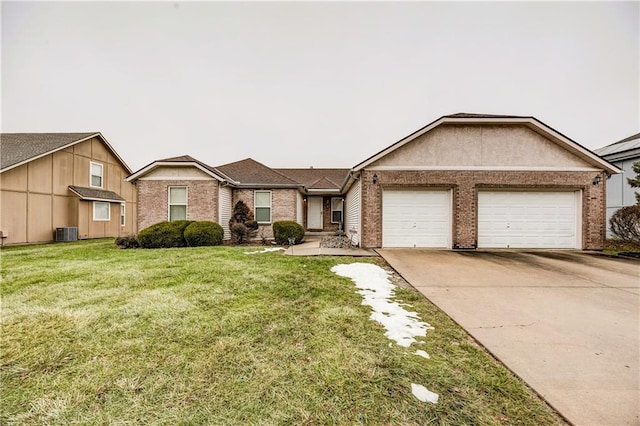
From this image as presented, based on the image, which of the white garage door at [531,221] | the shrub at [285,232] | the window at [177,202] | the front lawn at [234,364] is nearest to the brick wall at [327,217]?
the shrub at [285,232]

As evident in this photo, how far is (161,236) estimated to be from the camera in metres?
11.0

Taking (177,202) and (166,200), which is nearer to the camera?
(166,200)

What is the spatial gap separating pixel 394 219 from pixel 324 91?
12793mm

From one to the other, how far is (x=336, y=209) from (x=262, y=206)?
21.7 ft

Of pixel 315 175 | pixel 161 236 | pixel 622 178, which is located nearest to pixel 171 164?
pixel 161 236

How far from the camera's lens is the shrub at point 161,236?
10.9 meters

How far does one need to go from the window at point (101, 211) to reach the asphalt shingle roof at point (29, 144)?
12.4 feet

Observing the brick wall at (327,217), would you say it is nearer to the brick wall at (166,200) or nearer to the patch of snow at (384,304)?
the brick wall at (166,200)

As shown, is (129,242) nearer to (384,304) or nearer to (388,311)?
(384,304)

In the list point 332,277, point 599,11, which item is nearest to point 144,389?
point 332,277

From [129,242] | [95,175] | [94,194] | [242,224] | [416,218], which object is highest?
[95,175]

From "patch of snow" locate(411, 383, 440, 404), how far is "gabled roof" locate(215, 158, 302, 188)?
12.2 metres

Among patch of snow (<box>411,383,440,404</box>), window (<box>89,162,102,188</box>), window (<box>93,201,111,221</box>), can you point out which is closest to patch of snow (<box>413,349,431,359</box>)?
patch of snow (<box>411,383,440,404</box>)

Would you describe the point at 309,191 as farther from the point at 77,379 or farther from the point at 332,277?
the point at 77,379
